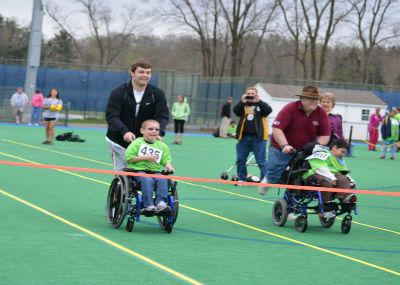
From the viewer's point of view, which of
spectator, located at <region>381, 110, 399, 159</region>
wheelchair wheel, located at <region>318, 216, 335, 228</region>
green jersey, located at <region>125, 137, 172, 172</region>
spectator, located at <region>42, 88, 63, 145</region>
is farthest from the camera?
spectator, located at <region>381, 110, 399, 159</region>

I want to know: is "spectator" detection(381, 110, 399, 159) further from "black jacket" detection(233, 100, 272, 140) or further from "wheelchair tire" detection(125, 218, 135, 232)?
"wheelchair tire" detection(125, 218, 135, 232)

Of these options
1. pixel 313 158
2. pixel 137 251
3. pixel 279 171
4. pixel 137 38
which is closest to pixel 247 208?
pixel 279 171

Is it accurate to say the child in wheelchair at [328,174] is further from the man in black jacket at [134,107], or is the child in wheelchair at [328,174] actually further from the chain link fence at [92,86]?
the chain link fence at [92,86]

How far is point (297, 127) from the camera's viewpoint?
29.3 feet

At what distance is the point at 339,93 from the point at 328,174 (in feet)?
115

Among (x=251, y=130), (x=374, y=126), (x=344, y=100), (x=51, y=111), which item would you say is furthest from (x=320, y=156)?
(x=344, y=100)

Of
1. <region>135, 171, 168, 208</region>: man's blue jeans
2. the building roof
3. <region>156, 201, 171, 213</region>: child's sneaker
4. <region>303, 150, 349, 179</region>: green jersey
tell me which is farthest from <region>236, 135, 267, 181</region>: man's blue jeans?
the building roof

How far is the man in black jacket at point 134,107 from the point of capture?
26.9ft

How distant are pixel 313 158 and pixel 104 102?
3084cm

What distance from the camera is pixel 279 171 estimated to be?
9.08 m

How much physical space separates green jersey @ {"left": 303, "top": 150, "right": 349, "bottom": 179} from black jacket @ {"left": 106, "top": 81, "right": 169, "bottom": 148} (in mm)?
1806

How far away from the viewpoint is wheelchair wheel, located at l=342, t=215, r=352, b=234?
843 centimetres

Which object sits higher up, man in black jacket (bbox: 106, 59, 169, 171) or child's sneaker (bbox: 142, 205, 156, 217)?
man in black jacket (bbox: 106, 59, 169, 171)

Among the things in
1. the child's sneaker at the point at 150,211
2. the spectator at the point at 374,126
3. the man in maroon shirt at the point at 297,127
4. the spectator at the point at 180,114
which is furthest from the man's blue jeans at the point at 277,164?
the spectator at the point at 374,126
